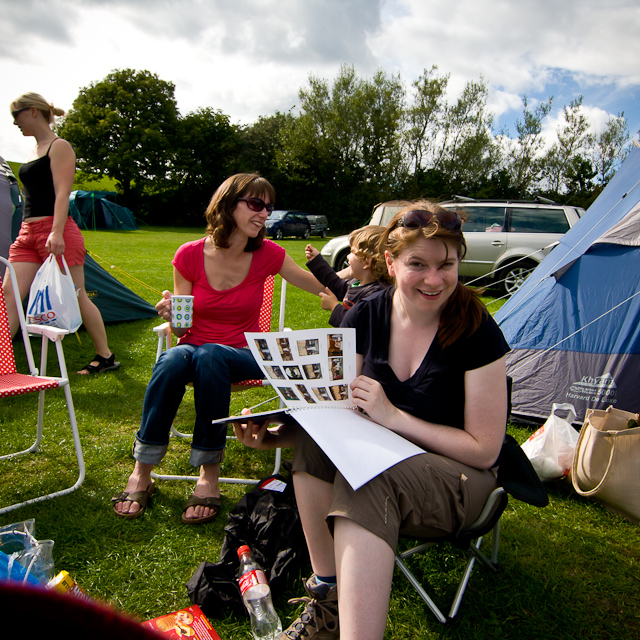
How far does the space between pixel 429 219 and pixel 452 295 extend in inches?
10.5

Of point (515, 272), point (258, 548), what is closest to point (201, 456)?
point (258, 548)

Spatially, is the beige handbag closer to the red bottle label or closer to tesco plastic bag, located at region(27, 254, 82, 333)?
the red bottle label

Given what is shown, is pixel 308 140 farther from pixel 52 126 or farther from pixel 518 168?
pixel 52 126

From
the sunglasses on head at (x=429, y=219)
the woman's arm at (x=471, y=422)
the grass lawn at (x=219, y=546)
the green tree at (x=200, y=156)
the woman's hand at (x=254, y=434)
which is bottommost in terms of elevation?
the grass lawn at (x=219, y=546)

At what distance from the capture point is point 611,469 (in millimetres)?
2307

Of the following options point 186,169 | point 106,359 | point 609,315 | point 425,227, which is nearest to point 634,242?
point 609,315

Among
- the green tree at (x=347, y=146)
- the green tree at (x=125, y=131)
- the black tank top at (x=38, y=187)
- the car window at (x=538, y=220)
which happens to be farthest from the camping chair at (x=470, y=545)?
the green tree at (x=125, y=131)

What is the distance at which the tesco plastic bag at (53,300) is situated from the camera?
2.95m

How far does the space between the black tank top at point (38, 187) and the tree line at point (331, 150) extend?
22718 millimetres

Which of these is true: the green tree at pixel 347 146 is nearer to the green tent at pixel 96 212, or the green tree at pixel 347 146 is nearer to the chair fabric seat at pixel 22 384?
the green tent at pixel 96 212

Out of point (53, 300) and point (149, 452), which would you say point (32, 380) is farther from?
point (53, 300)

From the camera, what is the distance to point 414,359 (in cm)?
166

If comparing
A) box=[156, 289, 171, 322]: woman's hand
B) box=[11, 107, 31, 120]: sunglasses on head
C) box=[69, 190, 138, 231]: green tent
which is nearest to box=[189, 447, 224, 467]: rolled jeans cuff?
box=[156, 289, 171, 322]: woman's hand

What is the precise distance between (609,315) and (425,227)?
2.15 metres
